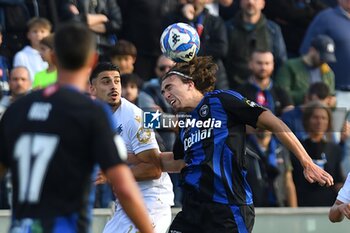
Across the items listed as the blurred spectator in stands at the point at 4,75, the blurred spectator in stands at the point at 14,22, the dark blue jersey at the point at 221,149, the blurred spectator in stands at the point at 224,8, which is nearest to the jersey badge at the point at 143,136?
the dark blue jersey at the point at 221,149

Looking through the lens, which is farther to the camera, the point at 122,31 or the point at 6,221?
the point at 122,31

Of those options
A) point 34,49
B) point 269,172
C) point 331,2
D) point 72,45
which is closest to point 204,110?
point 72,45

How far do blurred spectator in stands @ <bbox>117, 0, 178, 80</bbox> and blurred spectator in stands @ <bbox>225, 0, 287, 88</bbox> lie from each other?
879 millimetres

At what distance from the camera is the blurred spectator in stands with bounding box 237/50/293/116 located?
13.0 metres

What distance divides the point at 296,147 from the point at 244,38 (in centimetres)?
606

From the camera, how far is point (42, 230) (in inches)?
231

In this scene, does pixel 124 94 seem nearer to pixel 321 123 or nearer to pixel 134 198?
pixel 321 123

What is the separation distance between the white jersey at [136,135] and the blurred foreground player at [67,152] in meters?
3.41

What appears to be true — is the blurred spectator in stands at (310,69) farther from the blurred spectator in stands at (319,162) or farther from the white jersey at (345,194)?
the white jersey at (345,194)

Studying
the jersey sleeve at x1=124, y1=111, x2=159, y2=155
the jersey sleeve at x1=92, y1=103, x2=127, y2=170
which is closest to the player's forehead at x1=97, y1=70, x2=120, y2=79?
the jersey sleeve at x1=124, y1=111, x2=159, y2=155

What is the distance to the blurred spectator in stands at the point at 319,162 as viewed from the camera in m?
→ 12.3

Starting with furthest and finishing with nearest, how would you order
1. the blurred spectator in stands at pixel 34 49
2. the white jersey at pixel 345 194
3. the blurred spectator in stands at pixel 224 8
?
1. the blurred spectator in stands at pixel 224 8
2. the blurred spectator in stands at pixel 34 49
3. the white jersey at pixel 345 194

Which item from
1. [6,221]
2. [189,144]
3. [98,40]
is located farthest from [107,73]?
[98,40]

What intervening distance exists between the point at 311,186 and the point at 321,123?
0.77 m
